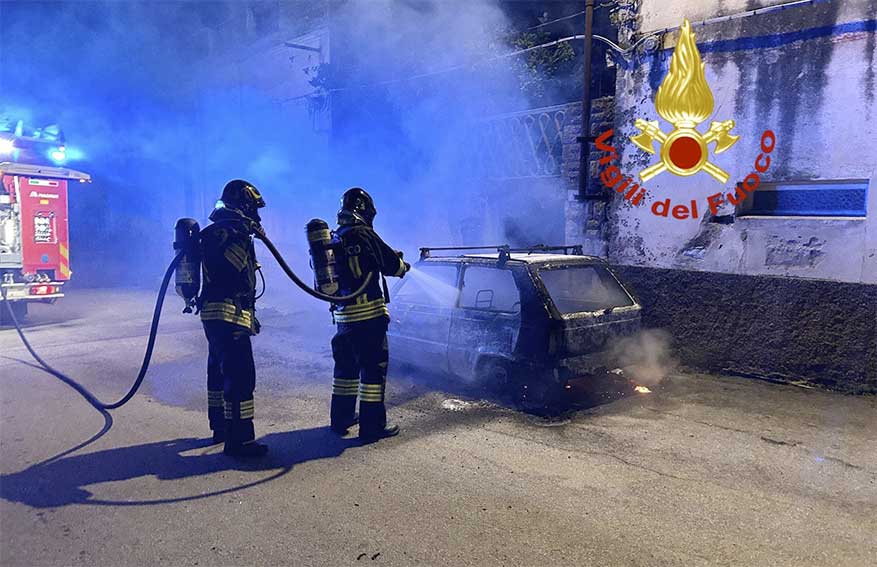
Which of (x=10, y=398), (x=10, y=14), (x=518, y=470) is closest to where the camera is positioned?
(x=518, y=470)

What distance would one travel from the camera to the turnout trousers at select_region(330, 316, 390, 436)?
4.93 meters

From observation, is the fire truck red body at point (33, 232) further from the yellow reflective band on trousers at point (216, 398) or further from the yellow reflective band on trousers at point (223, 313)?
the yellow reflective band on trousers at point (223, 313)

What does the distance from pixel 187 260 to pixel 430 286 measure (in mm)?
2516

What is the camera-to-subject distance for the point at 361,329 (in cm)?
501

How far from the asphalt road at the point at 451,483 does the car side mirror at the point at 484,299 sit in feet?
2.92

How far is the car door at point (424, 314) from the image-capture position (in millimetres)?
6238

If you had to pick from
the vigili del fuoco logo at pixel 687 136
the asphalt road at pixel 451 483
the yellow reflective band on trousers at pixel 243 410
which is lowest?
the asphalt road at pixel 451 483

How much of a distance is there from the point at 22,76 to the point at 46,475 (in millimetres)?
13925

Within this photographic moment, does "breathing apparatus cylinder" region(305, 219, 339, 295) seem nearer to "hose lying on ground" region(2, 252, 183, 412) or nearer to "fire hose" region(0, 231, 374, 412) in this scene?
"fire hose" region(0, 231, 374, 412)

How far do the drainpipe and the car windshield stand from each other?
2416 millimetres

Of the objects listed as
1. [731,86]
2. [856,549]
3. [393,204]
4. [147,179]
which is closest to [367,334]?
[856,549]

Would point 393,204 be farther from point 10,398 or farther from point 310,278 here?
point 10,398

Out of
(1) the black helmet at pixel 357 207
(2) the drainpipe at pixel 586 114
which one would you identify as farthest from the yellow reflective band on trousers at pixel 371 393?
(2) the drainpipe at pixel 586 114

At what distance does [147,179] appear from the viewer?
19.9 metres
